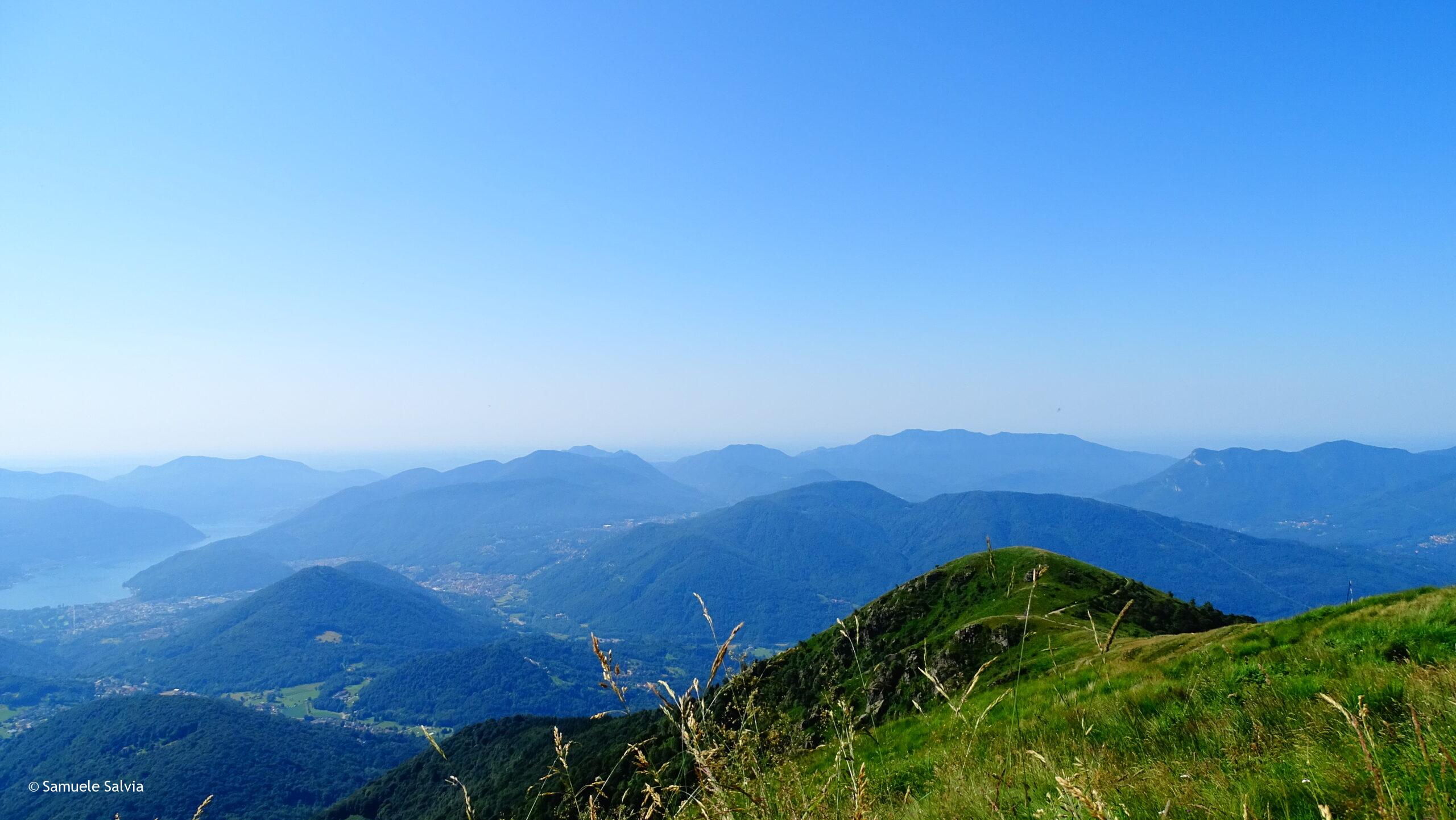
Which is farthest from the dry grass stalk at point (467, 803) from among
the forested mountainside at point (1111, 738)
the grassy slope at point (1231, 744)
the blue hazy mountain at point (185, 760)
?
the blue hazy mountain at point (185, 760)

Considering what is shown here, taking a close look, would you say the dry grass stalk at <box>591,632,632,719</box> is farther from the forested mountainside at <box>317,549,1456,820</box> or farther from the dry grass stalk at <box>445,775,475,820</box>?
the dry grass stalk at <box>445,775,475,820</box>

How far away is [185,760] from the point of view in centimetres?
13950

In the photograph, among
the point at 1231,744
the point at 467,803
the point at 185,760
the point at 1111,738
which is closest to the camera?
the point at 467,803

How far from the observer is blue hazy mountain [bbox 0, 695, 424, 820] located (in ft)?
419

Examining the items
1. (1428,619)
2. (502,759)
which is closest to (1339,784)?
(1428,619)

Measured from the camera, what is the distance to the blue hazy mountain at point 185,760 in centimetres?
12769

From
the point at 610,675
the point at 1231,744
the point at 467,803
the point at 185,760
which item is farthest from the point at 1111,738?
the point at 185,760

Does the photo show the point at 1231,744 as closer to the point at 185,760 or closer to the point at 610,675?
the point at 610,675

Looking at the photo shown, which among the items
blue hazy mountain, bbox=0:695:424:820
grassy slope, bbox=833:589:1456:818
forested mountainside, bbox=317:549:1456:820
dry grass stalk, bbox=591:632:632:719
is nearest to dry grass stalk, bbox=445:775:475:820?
forested mountainside, bbox=317:549:1456:820

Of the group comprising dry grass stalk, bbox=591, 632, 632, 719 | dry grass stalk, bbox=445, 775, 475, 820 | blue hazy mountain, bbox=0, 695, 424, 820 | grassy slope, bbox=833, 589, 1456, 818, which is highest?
dry grass stalk, bbox=591, 632, 632, 719

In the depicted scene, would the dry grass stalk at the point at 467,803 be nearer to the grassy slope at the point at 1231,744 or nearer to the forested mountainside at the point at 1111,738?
the forested mountainside at the point at 1111,738

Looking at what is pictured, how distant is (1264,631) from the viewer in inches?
559

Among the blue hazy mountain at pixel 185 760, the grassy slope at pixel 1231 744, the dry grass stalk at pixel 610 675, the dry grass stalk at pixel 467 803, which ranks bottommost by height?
the blue hazy mountain at pixel 185 760

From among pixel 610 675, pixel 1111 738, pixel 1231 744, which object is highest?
pixel 610 675
